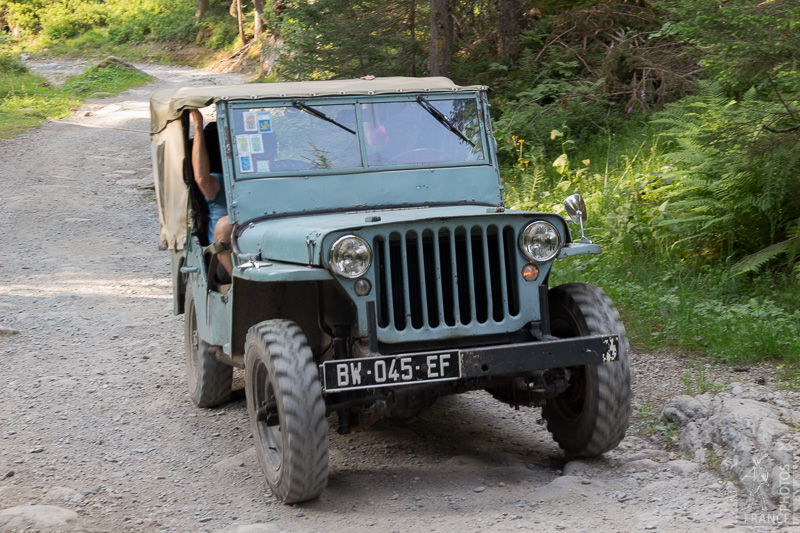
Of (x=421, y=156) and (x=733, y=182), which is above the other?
(x=421, y=156)

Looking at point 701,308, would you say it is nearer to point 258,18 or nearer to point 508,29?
point 508,29

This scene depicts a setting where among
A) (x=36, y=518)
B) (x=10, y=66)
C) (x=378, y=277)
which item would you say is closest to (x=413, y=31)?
(x=378, y=277)

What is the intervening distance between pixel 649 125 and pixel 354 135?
5.99 meters

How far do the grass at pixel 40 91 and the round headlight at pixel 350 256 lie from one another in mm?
17726

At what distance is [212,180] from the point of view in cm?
586

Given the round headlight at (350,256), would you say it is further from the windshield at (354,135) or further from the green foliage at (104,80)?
the green foliage at (104,80)

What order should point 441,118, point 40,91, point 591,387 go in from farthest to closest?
point 40,91 < point 441,118 < point 591,387

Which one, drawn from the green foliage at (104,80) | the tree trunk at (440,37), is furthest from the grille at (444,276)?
the green foliage at (104,80)

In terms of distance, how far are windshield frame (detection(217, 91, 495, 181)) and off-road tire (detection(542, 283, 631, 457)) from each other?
4.04 feet

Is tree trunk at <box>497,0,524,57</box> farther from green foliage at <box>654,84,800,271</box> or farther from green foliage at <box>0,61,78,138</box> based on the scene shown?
green foliage at <box>0,61,78,138</box>

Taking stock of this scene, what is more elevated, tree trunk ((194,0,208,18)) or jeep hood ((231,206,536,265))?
tree trunk ((194,0,208,18))

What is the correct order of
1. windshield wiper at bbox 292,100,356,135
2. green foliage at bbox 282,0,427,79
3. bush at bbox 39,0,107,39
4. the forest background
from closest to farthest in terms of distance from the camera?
1. windshield wiper at bbox 292,100,356,135
2. the forest background
3. green foliage at bbox 282,0,427,79
4. bush at bbox 39,0,107,39

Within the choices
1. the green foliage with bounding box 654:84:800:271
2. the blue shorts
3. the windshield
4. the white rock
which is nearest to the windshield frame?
the windshield

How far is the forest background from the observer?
6566 mm
